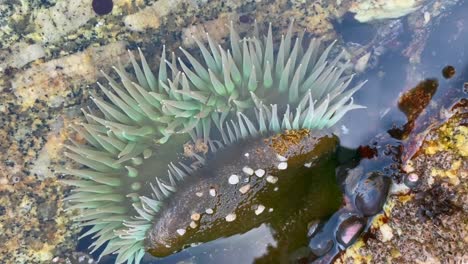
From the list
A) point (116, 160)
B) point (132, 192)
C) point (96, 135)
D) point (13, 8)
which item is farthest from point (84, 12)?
point (132, 192)

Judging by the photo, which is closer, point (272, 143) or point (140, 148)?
point (272, 143)

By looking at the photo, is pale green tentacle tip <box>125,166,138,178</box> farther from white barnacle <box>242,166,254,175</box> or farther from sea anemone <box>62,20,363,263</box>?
white barnacle <box>242,166,254,175</box>

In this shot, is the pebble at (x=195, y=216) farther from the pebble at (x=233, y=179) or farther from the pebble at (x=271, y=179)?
the pebble at (x=271, y=179)

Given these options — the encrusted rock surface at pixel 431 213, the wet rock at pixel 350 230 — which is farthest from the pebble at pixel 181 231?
the encrusted rock surface at pixel 431 213

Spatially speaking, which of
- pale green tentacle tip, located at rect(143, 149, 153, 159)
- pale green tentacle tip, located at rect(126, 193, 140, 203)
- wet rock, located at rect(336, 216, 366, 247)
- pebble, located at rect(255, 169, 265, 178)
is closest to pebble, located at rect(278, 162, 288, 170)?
pebble, located at rect(255, 169, 265, 178)

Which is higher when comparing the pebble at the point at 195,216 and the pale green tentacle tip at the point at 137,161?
the pale green tentacle tip at the point at 137,161

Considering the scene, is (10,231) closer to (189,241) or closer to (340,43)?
(189,241)
